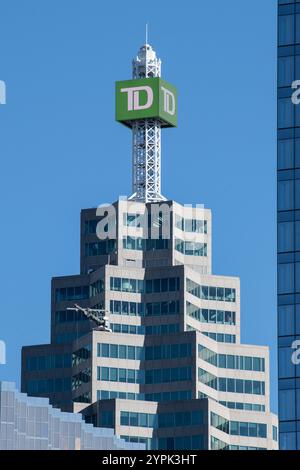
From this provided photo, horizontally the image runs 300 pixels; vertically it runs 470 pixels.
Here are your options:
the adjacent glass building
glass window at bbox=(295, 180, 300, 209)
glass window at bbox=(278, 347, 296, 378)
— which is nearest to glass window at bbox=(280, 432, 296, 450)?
the adjacent glass building

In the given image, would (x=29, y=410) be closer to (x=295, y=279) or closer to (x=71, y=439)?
(x=71, y=439)

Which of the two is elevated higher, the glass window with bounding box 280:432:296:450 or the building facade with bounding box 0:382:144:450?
the building facade with bounding box 0:382:144:450

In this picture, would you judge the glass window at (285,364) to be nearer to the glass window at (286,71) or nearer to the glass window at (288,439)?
the glass window at (288,439)

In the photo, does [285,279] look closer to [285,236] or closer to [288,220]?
[285,236]

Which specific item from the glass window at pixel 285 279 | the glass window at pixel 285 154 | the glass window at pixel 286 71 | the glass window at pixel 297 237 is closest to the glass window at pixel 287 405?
the glass window at pixel 285 279

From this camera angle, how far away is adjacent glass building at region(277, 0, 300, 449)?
149500 millimetres

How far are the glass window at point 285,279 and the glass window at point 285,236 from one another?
1.99m

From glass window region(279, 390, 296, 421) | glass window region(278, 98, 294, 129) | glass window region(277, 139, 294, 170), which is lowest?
glass window region(279, 390, 296, 421)

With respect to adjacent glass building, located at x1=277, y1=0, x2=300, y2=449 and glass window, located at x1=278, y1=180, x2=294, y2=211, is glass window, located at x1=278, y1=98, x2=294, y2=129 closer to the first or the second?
adjacent glass building, located at x1=277, y1=0, x2=300, y2=449

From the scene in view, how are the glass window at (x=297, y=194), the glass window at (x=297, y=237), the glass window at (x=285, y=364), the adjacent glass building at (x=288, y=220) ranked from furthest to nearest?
the glass window at (x=297, y=194)
the glass window at (x=297, y=237)
the glass window at (x=285, y=364)
the adjacent glass building at (x=288, y=220)

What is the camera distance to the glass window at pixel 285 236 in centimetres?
15538
